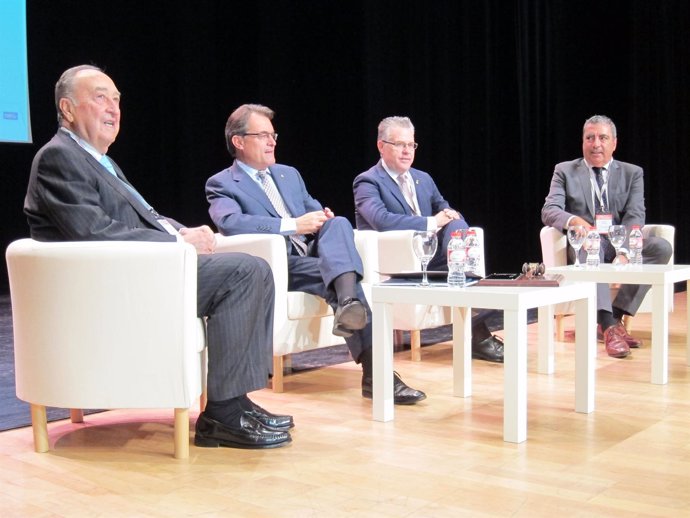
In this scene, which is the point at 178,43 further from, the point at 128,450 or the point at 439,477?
the point at 439,477

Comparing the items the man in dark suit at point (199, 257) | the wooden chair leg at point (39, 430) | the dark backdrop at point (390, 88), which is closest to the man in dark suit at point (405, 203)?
the man in dark suit at point (199, 257)

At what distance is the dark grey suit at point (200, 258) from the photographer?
7.72 feet

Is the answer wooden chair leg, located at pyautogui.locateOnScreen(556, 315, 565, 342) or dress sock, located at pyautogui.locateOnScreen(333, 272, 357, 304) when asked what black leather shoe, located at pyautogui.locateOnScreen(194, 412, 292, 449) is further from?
wooden chair leg, located at pyautogui.locateOnScreen(556, 315, 565, 342)

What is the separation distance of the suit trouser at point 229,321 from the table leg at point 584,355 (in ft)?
3.53

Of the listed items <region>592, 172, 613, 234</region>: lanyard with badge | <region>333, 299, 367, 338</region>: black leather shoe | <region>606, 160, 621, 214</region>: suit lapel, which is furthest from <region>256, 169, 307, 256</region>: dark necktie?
<region>606, 160, 621, 214</region>: suit lapel

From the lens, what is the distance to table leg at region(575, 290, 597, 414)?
9.16 feet

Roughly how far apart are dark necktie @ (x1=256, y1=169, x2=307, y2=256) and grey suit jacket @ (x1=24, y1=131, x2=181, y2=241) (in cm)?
99

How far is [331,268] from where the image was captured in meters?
3.02

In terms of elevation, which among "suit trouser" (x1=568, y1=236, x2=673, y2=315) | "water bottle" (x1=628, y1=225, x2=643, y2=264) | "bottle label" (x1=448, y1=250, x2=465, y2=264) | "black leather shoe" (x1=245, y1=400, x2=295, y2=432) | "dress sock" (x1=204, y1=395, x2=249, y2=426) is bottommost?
"black leather shoe" (x1=245, y1=400, x2=295, y2=432)

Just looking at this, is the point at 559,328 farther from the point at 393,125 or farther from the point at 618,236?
the point at 393,125

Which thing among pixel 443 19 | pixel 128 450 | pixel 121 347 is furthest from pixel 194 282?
pixel 443 19

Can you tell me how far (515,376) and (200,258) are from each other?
949 millimetres

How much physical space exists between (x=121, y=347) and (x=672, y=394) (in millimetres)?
1938

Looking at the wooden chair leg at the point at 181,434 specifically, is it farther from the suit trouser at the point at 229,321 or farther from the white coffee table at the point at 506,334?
the white coffee table at the point at 506,334
